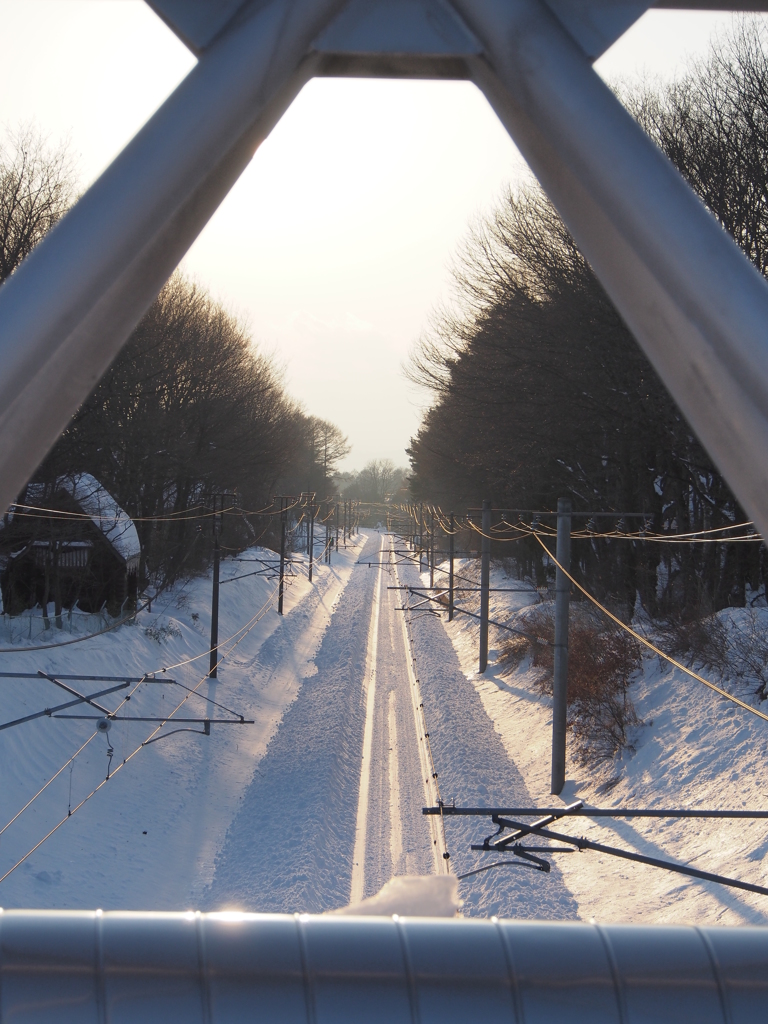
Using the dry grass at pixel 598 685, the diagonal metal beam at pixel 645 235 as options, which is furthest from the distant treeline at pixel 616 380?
the diagonal metal beam at pixel 645 235

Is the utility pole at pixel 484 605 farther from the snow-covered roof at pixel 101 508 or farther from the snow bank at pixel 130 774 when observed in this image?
the snow-covered roof at pixel 101 508

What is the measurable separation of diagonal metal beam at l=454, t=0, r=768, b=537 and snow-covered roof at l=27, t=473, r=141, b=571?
1827cm

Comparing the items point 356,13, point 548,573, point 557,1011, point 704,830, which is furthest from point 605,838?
point 548,573

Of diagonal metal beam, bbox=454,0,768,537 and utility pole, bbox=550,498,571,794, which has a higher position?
diagonal metal beam, bbox=454,0,768,537

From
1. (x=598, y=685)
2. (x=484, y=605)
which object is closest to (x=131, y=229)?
(x=598, y=685)

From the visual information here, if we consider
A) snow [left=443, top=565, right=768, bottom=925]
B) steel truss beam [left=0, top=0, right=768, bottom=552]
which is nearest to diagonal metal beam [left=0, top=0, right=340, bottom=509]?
steel truss beam [left=0, top=0, right=768, bottom=552]

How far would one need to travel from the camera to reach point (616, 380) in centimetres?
1900

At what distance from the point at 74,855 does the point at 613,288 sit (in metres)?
10.7

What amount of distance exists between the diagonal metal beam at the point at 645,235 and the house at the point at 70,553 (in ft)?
57.5

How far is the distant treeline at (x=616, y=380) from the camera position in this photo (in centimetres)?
Answer: 1566

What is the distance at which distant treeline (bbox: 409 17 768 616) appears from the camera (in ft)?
51.4

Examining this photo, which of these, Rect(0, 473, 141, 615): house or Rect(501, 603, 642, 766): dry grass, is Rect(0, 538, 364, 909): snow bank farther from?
Rect(501, 603, 642, 766): dry grass

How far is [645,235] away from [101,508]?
66.5ft

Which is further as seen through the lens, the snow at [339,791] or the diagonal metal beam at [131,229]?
the snow at [339,791]
